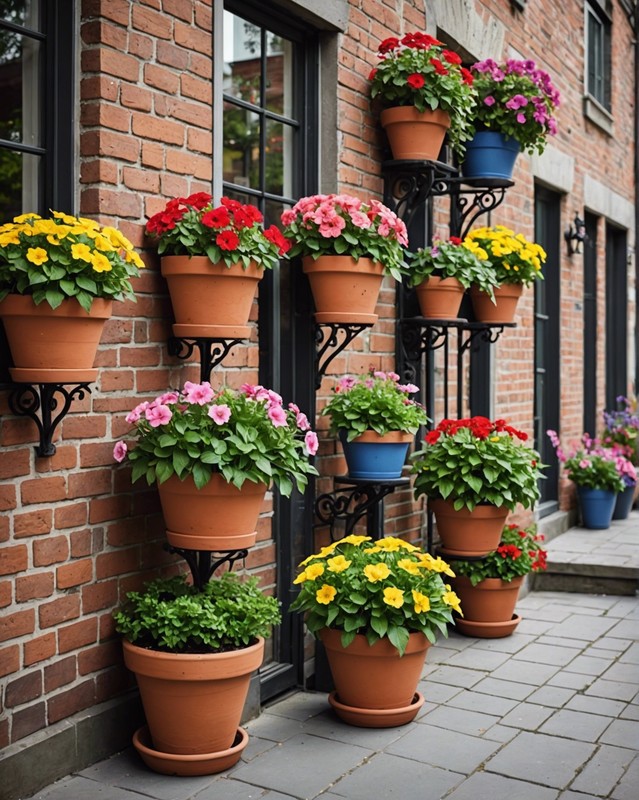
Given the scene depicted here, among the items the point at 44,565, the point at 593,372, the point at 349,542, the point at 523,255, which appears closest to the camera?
the point at 44,565

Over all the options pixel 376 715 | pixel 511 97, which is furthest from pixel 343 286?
pixel 511 97

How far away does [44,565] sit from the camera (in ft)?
10.8

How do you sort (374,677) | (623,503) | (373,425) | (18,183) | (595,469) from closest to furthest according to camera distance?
(18,183) → (374,677) → (373,425) → (595,469) → (623,503)

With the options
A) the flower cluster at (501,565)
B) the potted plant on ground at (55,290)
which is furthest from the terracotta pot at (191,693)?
the flower cluster at (501,565)

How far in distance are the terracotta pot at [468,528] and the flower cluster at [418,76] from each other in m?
1.96

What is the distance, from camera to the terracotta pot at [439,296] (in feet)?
17.3

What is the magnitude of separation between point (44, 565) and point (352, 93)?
2.74m

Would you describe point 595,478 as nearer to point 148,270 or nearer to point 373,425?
point 373,425

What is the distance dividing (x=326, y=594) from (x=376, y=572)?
21 cm

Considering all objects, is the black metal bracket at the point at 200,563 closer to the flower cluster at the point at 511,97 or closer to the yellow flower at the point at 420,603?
the yellow flower at the point at 420,603

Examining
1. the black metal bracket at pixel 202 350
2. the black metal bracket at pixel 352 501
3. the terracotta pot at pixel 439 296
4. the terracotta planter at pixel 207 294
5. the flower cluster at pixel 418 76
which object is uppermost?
the flower cluster at pixel 418 76

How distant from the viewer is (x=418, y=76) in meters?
4.84

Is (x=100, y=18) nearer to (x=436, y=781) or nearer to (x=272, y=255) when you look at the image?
(x=272, y=255)

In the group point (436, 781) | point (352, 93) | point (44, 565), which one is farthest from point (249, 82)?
point (436, 781)
